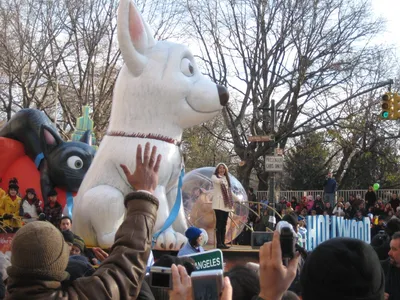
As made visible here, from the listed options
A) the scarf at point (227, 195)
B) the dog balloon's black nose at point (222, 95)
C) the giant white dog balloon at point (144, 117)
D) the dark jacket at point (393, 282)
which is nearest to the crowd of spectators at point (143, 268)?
the dark jacket at point (393, 282)

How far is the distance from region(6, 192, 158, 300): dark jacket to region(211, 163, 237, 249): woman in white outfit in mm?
6530

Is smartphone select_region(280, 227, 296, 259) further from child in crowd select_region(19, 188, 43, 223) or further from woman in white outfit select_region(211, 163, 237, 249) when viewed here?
child in crowd select_region(19, 188, 43, 223)

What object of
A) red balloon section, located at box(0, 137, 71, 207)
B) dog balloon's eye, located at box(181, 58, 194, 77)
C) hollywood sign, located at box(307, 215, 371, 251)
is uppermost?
dog balloon's eye, located at box(181, 58, 194, 77)

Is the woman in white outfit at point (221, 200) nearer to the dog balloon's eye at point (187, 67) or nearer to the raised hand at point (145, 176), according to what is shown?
the dog balloon's eye at point (187, 67)

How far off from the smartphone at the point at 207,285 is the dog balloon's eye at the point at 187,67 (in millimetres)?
5661

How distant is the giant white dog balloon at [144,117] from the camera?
265 inches

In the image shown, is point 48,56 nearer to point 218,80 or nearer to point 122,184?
point 218,80

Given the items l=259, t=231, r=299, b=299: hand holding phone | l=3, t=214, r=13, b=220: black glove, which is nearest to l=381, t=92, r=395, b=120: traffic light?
l=3, t=214, r=13, b=220: black glove

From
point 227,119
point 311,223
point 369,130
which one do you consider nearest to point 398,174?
point 369,130

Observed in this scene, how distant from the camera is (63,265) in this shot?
1926 millimetres

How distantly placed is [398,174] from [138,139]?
23.9 meters

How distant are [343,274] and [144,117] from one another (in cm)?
538

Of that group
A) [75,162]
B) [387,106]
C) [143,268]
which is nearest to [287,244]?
[143,268]

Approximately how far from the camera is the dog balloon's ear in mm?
6789
